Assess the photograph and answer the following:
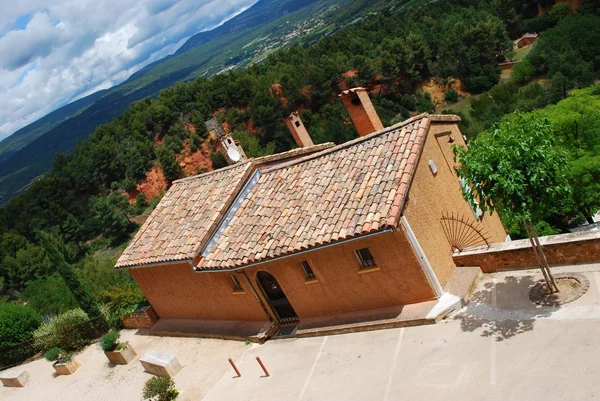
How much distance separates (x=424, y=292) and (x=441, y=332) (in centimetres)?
121

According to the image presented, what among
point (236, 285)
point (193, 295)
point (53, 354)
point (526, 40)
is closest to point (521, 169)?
point (236, 285)

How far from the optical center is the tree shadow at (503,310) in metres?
9.90

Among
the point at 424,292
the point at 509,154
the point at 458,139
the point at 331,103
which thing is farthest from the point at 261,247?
the point at 331,103

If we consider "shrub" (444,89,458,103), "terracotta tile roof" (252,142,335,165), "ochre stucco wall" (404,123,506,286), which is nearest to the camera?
"ochre stucco wall" (404,123,506,286)

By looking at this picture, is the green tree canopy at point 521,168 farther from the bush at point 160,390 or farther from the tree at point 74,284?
the tree at point 74,284

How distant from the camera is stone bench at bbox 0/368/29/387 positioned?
18844 millimetres

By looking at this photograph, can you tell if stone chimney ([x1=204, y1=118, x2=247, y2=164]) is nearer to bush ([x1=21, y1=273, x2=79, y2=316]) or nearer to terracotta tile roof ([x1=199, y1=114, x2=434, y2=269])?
terracotta tile roof ([x1=199, y1=114, x2=434, y2=269])

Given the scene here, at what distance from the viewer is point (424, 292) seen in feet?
38.8

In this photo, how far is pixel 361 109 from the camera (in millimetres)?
17297

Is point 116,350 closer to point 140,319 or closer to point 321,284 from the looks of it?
point 140,319

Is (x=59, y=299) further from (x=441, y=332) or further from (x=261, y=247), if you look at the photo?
(x=441, y=332)

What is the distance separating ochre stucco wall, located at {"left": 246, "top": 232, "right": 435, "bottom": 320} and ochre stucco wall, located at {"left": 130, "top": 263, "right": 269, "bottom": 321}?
1543 mm

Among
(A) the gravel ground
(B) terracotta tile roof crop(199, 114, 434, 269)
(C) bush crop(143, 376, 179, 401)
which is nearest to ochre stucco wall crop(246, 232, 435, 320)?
(B) terracotta tile roof crop(199, 114, 434, 269)

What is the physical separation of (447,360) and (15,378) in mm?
18067
